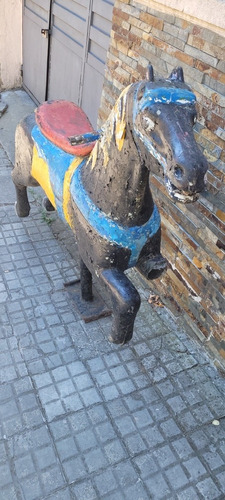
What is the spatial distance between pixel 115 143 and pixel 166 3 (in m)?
1.42

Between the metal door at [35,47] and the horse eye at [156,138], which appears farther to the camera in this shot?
the metal door at [35,47]

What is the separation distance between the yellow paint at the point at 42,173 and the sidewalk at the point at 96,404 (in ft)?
2.80

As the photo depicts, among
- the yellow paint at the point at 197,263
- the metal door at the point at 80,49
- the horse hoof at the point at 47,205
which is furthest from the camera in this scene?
the metal door at the point at 80,49

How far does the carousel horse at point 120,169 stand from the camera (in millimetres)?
1673

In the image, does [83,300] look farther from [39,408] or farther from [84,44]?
[84,44]

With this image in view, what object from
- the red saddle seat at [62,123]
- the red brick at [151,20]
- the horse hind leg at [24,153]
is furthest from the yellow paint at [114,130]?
the red brick at [151,20]

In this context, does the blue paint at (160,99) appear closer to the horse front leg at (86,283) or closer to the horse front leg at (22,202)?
the horse front leg at (86,283)

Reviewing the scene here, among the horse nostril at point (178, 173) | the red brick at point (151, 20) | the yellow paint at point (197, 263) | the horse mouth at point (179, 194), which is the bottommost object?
the yellow paint at point (197, 263)

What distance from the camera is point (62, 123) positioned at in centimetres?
298

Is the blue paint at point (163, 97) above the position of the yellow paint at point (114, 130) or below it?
above

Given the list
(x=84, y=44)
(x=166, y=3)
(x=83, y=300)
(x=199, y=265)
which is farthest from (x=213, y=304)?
(x=84, y=44)

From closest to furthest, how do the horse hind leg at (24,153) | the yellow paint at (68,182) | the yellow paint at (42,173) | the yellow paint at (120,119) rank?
the yellow paint at (120,119), the yellow paint at (68,182), the yellow paint at (42,173), the horse hind leg at (24,153)

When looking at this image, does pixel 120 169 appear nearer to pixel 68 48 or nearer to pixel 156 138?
pixel 156 138

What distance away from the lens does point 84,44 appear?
4695 mm
